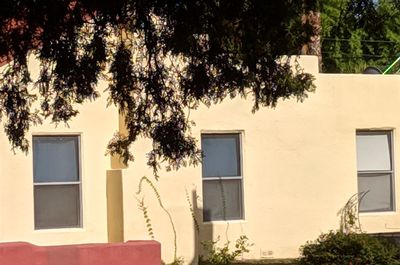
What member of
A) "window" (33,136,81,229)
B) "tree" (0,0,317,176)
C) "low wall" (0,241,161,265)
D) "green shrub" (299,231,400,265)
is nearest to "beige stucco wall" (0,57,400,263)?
"window" (33,136,81,229)

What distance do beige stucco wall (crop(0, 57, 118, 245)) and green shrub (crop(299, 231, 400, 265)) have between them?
3.46 metres

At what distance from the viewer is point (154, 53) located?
9.52m

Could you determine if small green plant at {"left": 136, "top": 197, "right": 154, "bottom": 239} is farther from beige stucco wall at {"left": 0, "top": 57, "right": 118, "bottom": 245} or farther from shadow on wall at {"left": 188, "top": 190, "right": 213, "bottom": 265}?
shadow on wall at {"left": 188, "top": 190, "right": 213, "bottom": 265}

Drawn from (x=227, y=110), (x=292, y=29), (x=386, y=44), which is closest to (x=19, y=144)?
(x=292, y=29)

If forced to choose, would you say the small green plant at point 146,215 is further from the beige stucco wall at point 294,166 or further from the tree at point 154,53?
the tree at point 154,53

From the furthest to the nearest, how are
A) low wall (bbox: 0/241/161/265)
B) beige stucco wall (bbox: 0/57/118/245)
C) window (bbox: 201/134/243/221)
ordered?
window (bbox: 201/134/243/221) → beige stucco wall (bbox: 0/57/118/245) → low wall (bbox: 0/241/161/265)

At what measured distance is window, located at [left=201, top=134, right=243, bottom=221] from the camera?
1794cm

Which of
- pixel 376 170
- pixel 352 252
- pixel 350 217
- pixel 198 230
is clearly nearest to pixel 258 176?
pixel 198 230

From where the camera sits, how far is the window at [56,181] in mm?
16812

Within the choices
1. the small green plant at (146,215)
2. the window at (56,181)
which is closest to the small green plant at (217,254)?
the small green plant at (146,215)

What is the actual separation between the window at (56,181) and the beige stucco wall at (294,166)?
140 cm

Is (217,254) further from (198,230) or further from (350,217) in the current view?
(350,217)

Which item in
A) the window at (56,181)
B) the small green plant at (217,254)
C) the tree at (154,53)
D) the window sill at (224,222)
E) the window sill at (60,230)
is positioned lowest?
the small green plant at (217,254)

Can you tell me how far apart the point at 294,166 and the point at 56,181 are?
422 centimetres
